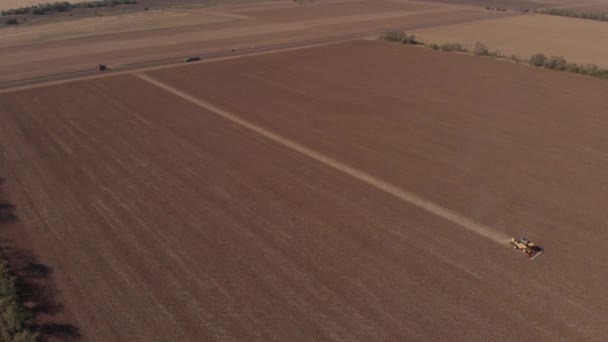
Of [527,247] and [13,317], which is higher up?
[13,317]

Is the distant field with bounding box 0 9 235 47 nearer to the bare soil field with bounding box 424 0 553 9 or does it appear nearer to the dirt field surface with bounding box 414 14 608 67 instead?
the dirt field surface with bounding box 414 14 608 67

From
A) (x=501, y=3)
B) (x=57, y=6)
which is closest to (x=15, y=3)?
(x=57, y=6)

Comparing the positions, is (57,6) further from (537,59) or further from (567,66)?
(567,66)

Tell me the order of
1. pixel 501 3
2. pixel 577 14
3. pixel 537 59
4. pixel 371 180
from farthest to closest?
1. pixel 501 3
2. pixel 577 14
3. pixel 537 59
4. pixel 371 180

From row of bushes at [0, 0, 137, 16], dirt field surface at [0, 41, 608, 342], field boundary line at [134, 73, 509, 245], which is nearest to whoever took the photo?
dirt field surface at [0, 41, 608, 342]

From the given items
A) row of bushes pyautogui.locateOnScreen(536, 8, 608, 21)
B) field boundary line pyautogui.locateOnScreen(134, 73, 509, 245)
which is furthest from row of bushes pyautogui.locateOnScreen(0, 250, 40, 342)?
row of bushes pyautogui.locateOnScreen(536, 8, 608, 21)

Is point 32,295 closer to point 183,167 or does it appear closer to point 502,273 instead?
point 183,167

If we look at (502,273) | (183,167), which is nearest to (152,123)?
(183,167)
